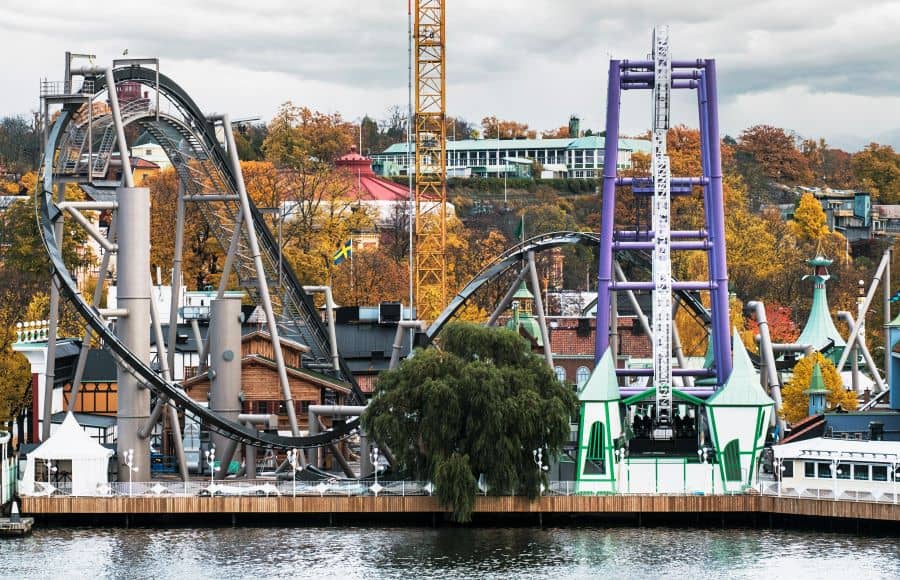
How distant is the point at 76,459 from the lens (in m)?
85.9

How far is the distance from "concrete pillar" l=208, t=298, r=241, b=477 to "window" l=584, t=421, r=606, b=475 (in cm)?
1614

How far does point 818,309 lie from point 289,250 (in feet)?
143

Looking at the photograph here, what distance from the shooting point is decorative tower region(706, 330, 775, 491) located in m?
86.3

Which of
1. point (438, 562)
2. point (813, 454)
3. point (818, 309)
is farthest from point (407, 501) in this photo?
point (818, 309)

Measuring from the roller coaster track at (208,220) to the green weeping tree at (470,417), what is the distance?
4.46 m

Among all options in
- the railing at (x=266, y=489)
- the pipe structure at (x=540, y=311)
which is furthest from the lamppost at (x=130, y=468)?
the pipe structure at (x=540, y=311)

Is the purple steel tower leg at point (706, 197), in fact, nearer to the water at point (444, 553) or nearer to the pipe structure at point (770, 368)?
the pipe structure at point (770, 368)

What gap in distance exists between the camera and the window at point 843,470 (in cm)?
8438

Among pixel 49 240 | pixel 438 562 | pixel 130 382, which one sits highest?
pixel 49 240

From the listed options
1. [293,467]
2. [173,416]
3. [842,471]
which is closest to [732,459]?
[842,471]

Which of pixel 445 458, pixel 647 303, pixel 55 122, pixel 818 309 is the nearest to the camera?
pixel 445 458

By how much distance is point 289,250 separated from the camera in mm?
153250

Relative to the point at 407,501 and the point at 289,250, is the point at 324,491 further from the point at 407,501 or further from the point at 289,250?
the point at 289,250

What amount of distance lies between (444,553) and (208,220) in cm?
2674
